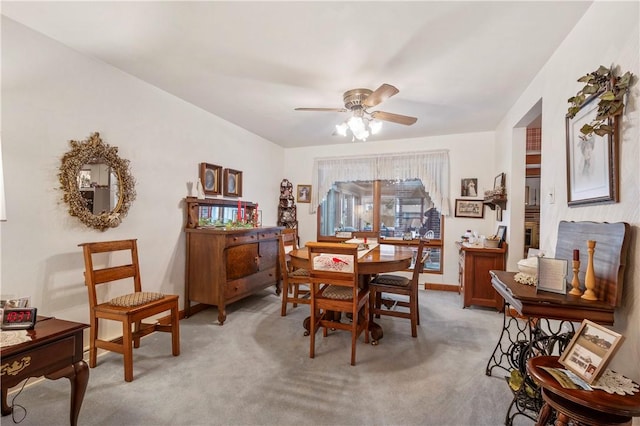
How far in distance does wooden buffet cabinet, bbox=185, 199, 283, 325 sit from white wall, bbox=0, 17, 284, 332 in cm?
14

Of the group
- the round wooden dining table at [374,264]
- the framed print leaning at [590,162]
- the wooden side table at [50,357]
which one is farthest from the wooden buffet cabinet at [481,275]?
the wooden side table at [50,357]

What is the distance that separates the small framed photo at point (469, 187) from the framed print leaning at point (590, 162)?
2.65 metres

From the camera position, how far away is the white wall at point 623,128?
141 centimetres

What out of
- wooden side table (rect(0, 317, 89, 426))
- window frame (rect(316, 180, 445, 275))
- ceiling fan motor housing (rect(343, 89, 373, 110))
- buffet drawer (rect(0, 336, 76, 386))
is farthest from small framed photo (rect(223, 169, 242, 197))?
buffet drawer (rect(0, 336, 76, 386))

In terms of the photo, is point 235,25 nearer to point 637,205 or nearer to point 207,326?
point 637,205

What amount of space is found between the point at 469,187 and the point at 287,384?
3.97 m

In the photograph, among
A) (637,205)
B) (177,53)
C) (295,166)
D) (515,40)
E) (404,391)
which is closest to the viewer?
(637,205)

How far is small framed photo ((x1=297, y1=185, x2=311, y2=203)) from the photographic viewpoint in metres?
5.65

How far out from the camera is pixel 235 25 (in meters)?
2.01

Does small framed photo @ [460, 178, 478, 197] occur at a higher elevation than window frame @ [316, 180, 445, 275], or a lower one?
higher

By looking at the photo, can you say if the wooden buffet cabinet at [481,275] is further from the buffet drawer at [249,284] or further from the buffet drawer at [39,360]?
the buffet drawer at [39,360]

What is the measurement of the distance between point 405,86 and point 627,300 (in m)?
2.36

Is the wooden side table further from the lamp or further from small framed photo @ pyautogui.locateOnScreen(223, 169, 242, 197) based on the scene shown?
small framed photo @ pyautogui.locateOnScreen(223, 169, 242, 197)

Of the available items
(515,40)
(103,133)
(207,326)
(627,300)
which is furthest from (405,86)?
(207,326)
